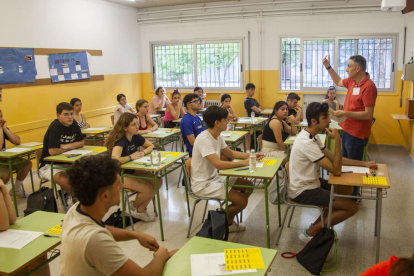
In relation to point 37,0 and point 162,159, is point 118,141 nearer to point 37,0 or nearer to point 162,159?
point 162,159

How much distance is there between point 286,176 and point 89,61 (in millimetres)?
5635

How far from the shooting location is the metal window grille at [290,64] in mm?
7949

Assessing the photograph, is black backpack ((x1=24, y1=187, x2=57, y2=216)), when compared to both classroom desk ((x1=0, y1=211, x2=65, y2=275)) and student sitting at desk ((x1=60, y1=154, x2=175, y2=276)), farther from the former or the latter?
student sitting at desk ((x1=60, y1=154, x2=175, y2=276))

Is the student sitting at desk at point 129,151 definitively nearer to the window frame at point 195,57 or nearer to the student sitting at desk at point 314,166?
the student sitting at desk at point 314,166

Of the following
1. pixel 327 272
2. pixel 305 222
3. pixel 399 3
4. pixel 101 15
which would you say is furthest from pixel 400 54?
pixel 101 15

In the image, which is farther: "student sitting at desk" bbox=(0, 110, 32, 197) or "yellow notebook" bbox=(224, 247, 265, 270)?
"student sitting at desk" bbox=(0, 110, 32, 197)

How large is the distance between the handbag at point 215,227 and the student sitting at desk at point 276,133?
199 centimetres

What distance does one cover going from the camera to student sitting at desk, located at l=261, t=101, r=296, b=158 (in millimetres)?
4609

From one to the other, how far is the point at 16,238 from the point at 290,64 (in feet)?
23.6

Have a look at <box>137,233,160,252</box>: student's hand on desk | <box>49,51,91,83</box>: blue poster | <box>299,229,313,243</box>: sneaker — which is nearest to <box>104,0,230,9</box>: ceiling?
<box>49,51,91,83</box>: blue poster

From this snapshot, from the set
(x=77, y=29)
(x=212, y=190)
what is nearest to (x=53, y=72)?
(x=77, y=29)

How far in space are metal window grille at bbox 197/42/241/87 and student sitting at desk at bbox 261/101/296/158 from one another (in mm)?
4044

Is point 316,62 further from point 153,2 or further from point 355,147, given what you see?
point 355,147

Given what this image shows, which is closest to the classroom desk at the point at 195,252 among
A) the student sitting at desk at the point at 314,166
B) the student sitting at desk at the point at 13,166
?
the student sitting at desk at the point at 314,166
